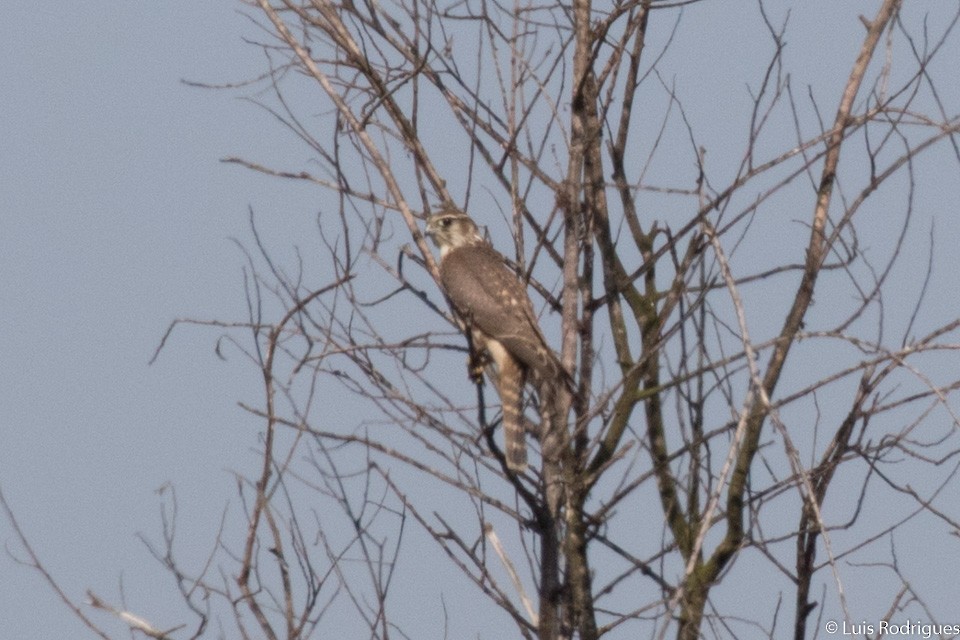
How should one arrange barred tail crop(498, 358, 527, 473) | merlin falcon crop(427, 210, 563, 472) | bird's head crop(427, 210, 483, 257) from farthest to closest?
bird's head crop(427, 210, 483, 257) → merlin falcon crop(427, 210, 563, 472) → barred tail crop(498, 358, 527, 473)

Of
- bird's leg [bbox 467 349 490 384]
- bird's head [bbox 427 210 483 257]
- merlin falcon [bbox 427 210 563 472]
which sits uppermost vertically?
bird's head [bbox 427 210 483 257]

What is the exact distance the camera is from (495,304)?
6.26 m

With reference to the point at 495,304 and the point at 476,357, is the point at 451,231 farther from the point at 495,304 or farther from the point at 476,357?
the point at 476,357

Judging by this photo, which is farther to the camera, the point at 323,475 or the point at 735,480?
the point at 735,480

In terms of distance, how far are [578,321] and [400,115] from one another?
92 cm

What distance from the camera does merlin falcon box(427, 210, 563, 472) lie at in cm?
562

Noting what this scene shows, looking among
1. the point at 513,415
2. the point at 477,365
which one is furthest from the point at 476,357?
the point at 513,415

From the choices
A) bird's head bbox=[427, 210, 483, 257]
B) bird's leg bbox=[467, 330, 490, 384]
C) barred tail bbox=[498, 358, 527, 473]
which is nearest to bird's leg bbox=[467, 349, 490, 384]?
bird's leg bbox=[467, 330, 490, 384]

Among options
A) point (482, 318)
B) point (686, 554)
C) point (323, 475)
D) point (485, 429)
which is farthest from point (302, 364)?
point (482, 318)

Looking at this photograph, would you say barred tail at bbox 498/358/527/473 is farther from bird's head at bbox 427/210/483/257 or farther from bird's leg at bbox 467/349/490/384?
bird's head at bbox 427/210/483/257

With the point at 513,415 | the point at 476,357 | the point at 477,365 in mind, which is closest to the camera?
the point at 476,357

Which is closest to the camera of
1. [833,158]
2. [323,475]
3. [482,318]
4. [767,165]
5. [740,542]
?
[323,475]

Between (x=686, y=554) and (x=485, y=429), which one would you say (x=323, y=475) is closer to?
(x=485, y=429)

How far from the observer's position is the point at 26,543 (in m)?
4.06
